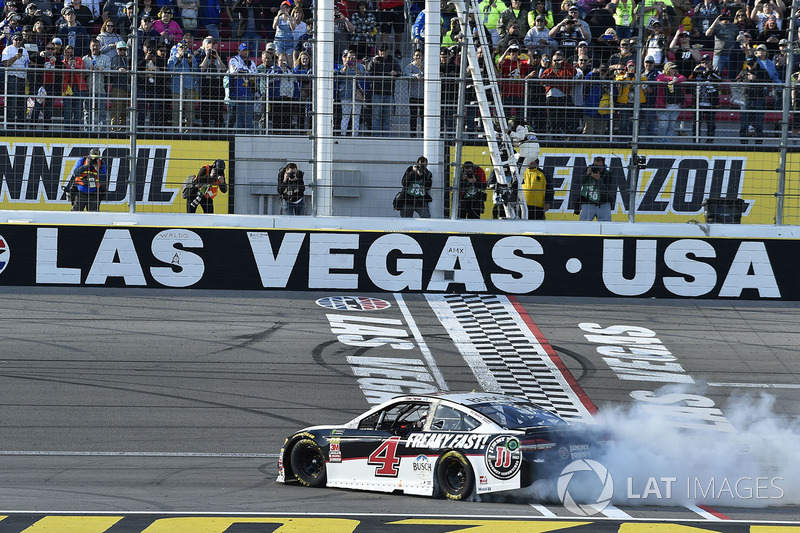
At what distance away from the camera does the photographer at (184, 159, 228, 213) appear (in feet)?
49.6

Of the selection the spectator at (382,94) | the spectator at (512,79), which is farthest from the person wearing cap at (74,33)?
the spectator at (512,79)

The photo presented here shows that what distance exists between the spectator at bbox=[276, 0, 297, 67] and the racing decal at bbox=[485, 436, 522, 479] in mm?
8847

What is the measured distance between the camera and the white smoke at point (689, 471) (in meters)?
8.62

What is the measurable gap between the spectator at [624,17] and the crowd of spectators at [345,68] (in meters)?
0.04

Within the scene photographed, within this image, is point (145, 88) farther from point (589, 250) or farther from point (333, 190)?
point (589, 250)

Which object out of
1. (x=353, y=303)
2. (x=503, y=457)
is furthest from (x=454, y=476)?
(x=353, y=303)

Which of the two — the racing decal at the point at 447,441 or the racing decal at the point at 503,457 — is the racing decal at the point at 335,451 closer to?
the racing decal at the point at 447,441

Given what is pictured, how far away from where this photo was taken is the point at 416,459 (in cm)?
910

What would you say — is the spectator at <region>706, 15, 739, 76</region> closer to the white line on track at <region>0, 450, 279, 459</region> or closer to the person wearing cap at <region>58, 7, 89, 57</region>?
the person wearing cap at <region>58, 7, 89, 57</region>

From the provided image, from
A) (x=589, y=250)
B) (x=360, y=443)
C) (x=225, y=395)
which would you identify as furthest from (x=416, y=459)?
(x=589, y=250)

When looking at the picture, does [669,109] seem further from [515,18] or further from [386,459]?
[386,459]

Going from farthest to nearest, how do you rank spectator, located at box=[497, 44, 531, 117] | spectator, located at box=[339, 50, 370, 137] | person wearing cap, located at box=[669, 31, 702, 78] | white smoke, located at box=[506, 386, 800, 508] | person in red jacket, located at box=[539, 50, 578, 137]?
person wearing cap, located at box=[669, 31, 702, 78], spectator, located at box=[497, 44, 531, 117], person in red jacket, located at box=[539, 50, 578, 137], spectator, located at box=[339, 50, 370, 137], white smoke, located at box=[506, 386, 800, 508]

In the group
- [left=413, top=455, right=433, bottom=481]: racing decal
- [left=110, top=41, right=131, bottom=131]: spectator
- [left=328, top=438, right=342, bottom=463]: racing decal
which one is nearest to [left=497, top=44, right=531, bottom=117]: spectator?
[left=110, top=41, right=131, bottom=131]: spectator

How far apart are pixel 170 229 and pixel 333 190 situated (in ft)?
7.28
